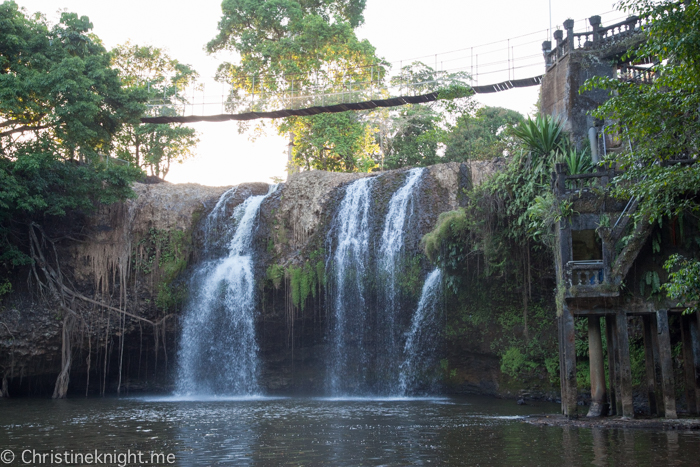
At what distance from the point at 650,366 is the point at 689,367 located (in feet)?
2.57

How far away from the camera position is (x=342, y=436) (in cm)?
1238

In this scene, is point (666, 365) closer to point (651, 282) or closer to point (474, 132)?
point (651, 282)

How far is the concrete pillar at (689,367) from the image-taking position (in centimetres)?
1400

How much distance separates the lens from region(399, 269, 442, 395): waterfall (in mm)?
22938

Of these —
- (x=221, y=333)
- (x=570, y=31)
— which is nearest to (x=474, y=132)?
(x=570, y=31)

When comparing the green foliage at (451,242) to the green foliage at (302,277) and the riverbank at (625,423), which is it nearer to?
the green foliage at (302,277)

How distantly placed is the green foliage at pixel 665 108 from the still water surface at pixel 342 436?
439 centimetres

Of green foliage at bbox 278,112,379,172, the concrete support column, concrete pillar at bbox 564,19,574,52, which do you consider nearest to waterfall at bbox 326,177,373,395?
concrete pillar at bbox 564,19,574,52

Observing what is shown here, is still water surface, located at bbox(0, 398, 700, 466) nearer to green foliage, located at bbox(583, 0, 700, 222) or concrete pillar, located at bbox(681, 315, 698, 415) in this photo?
concrete pillar, located at bbox(681, 315, 698, 415)

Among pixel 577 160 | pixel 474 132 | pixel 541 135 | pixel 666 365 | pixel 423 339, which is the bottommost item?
pixel 666 365

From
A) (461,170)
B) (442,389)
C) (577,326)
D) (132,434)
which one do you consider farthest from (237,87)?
(132,434)

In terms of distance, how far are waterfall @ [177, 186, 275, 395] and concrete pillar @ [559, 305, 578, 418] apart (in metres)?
13.7

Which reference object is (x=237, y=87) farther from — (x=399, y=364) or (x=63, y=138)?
(x=399, y=364)

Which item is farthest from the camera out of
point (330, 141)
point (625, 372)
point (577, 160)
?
point (330, 141)
